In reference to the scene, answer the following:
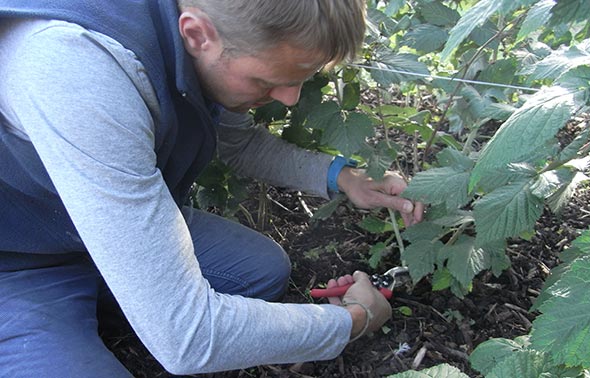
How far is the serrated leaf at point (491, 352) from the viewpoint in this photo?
5.11 feet

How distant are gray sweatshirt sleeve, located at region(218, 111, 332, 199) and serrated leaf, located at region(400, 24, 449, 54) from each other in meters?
0.43

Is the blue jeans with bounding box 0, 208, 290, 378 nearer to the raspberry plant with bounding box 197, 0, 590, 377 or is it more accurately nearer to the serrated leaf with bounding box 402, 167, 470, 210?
the raspberry plant with bounding box 197, 0, 590, 377

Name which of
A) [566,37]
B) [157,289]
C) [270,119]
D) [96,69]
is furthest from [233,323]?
[566,37]

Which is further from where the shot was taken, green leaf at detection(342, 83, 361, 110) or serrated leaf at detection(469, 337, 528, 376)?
green leaf at detection(342, 83, 361, 110)

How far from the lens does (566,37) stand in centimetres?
212

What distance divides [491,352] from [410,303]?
65cm

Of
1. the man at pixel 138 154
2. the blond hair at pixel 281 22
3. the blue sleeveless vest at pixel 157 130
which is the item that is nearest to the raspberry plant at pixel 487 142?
the blond hair at pixel 281 22

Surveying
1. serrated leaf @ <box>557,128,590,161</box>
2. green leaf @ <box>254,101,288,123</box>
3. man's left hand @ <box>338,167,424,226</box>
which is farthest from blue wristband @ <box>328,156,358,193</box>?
serrated leaf @ <box>557,128,590,161</box>

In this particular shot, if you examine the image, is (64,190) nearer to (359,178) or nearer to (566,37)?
(359,178)

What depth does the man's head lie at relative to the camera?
51.7 inches

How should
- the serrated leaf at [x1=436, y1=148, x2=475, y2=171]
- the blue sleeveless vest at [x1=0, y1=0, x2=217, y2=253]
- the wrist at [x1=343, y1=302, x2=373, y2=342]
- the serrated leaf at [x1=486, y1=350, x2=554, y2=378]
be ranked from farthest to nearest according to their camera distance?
the serrated leaf at [x1=436, y1=148, x2=475, y2=171]
the wrist at [x1=343, y1=302, x2=373, y2=342]
the blue sleeveless vest at [x1=0, y1=0, x2=217, y2=253]
the serrated leaf at [x1=486, y1=350, x2=554, y2=378]

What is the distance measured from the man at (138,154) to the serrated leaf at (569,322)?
0.56m

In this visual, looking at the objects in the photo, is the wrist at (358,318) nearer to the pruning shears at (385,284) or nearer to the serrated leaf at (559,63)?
the pruning shears at (385,284)

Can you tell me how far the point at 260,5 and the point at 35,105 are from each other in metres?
0.47
